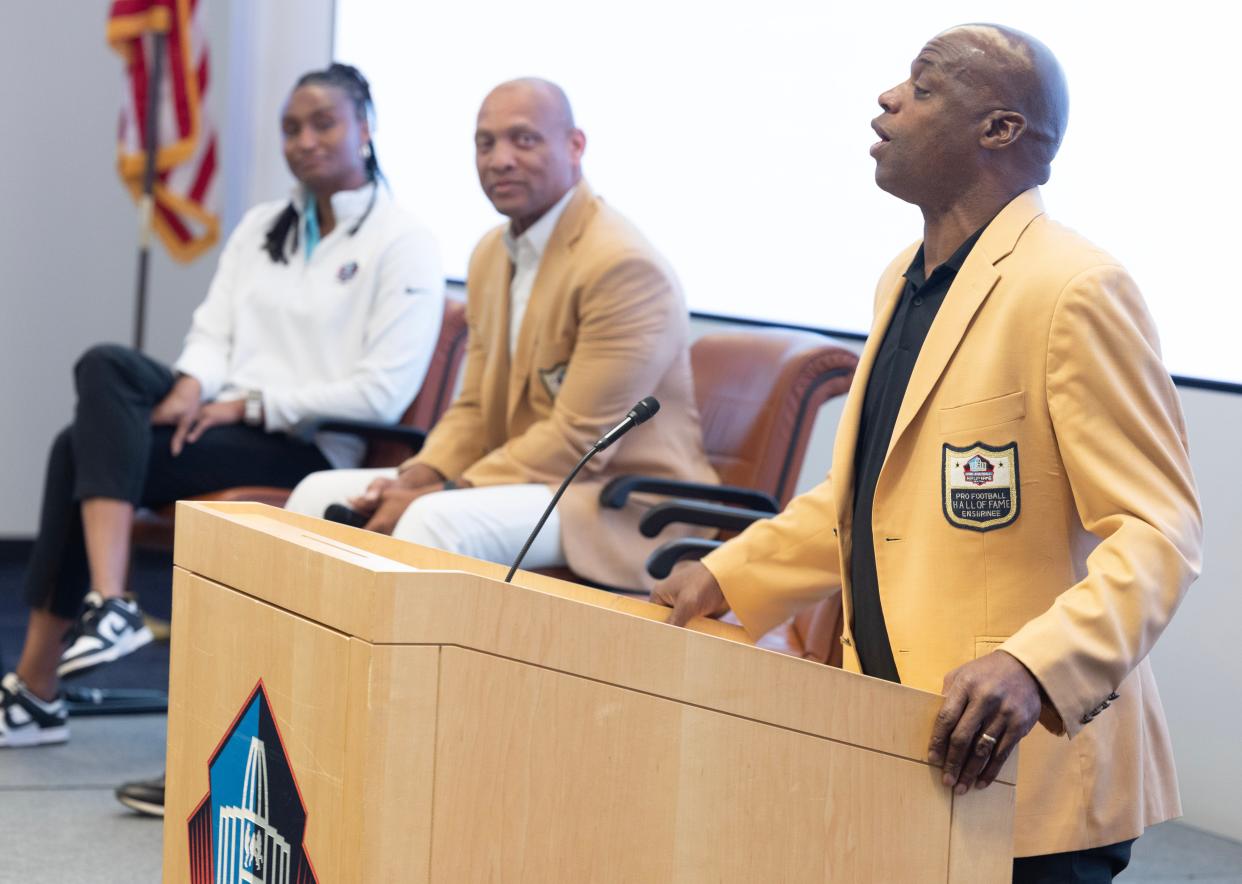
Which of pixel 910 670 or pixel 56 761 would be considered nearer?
pixel 910 670

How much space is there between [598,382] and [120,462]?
3.55 feet

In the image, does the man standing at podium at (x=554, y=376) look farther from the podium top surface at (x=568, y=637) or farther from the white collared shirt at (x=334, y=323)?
the podium top surface at (x=568, y=637)

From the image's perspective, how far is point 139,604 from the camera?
16.9ft

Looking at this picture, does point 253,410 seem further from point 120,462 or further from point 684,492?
point 684,492

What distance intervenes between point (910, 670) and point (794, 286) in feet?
7.42

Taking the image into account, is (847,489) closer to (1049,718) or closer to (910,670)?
(910,670)

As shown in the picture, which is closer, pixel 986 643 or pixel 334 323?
pixel 986 643

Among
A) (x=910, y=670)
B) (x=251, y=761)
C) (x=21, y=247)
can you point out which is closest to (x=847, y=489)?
(x=910, y=670)

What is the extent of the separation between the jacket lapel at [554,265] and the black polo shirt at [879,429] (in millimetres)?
1412

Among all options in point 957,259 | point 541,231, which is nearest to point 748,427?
point 541,231

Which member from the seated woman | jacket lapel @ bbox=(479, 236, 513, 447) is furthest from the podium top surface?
the seated woman

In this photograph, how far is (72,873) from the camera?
2500 mm

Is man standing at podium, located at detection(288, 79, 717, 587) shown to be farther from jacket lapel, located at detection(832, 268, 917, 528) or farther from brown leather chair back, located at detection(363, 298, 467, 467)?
jacket lapel, located at detection(832, 268, 917, 528)

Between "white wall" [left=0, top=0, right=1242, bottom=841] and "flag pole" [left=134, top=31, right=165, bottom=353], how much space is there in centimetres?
34
